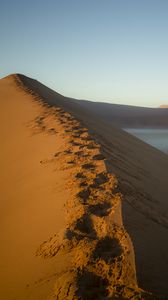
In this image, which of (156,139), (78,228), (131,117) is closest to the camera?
(78,228)

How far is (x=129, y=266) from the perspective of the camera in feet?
6.30

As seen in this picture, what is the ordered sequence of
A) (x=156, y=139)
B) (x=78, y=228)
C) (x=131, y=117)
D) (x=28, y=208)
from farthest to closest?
(x=131, y=117), (x=156, y=139), (x=28, y=208), (x=78, y=228)

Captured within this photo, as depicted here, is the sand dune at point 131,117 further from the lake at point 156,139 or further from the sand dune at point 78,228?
the sand dune at point 78,228

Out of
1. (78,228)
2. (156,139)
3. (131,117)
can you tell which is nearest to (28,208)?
(78,228)

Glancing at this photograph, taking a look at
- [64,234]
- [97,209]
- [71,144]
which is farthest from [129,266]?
[71,144]

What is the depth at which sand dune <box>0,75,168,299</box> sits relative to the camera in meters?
1.83

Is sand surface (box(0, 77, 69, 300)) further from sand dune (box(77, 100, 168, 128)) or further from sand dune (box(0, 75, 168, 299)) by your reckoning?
sand dune (box(77, 100, 168, 128))

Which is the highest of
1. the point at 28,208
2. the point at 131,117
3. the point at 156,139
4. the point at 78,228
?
the point at 78,228

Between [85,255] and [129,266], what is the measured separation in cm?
28

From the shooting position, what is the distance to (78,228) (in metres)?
2.33

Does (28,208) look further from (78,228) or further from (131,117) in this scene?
(131,117)

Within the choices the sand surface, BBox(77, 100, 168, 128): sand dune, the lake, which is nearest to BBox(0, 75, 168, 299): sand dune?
the sand surface

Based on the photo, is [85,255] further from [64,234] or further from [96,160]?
[96,160]

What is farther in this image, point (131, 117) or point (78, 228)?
point (131, 117)
